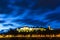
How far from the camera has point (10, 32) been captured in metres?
58.0

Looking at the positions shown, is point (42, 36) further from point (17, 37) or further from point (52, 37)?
point (17, 37)

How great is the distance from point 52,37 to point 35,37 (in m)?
5.51

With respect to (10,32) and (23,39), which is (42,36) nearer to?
(23,39)

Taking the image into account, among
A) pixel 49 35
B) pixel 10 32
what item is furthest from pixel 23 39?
pixel 49 35

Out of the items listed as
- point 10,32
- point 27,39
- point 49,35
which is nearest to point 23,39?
point 27,39

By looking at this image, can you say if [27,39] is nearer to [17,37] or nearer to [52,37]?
[17,37]

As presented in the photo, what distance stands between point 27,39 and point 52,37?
8312 millimetres

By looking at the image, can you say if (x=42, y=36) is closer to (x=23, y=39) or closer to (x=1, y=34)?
(x=23, y=39)

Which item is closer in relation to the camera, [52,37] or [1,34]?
[52,37]

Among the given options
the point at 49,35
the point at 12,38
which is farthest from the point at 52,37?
the point at 12,38

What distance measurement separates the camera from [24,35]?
57.5 meters

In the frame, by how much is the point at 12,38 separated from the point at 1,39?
12.2 ft

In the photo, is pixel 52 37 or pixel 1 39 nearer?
pixel 52 37

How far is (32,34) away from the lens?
57.2 m
